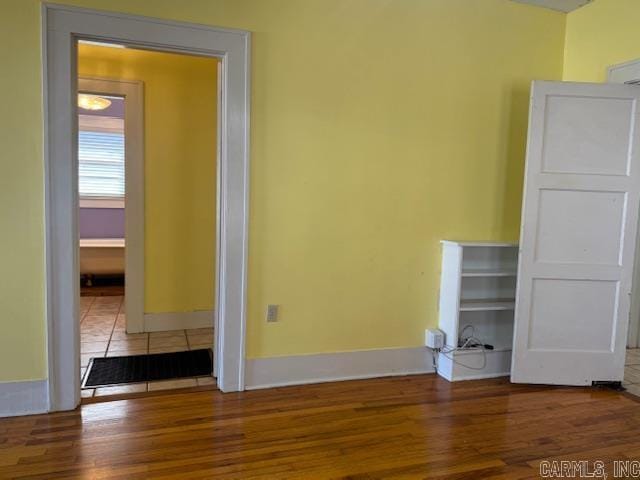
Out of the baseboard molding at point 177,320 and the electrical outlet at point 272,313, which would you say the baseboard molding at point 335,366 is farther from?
the baseboard molding at point 177,320

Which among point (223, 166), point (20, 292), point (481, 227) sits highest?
point (223, 166)

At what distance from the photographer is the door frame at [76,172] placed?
7.80ft

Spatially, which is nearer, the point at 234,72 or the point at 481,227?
the point at 234,72

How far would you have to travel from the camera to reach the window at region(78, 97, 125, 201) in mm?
6234

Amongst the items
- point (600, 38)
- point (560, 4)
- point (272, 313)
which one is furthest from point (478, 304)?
point (560, 4)

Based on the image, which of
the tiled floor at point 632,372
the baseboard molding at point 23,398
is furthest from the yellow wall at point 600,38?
the baseboard molding at point 23,398

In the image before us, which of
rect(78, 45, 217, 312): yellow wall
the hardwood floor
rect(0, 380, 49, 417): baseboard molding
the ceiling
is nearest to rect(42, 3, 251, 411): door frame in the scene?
rect(0, 380, 49, 417): baseboard molding

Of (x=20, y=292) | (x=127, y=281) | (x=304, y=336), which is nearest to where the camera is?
→ (x=20, y=292)

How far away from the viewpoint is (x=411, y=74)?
120 inches

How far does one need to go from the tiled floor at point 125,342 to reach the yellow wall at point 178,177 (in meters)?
0.29

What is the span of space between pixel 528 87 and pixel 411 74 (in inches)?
38.4

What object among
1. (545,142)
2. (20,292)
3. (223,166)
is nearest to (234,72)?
(223,166)

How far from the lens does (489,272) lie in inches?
128

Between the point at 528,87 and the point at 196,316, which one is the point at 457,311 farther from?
the point at 196,316
